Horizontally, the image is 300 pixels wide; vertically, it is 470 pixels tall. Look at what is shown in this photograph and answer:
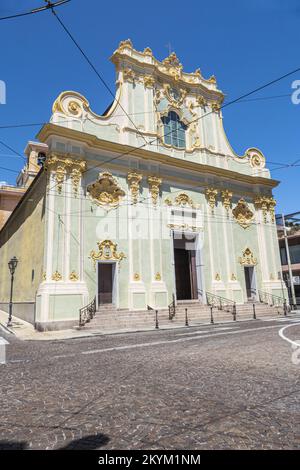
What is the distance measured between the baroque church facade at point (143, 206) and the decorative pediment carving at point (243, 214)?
9cm

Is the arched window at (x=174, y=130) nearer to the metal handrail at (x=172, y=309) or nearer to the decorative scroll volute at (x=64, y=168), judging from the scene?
the decorative scroll volute at (x=64, y=168)

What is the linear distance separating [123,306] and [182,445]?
1622 centimetres

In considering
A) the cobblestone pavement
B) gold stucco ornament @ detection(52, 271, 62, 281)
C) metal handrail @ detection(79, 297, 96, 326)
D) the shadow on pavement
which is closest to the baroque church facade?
gold stucco ornament @ detection(52, 271, 62, 281)

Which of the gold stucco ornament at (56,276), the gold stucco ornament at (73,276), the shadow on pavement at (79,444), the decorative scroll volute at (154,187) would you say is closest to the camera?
the shadow on pavement at (79,444)

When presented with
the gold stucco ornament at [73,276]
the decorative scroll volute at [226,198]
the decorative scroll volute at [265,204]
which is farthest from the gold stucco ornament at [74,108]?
the decorative scroll volute at [265,204]

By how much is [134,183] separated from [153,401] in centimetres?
1763

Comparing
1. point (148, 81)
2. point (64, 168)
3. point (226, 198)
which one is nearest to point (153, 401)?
point (64, 168)

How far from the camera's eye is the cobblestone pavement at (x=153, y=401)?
320cm

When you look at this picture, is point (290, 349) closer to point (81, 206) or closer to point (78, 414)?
point (78, 414)

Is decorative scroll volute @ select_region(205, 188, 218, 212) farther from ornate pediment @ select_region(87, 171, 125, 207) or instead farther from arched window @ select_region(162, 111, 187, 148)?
ornate pediment @ select_region(87, 171, 125, 207)

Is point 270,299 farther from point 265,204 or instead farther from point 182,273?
point 265,204

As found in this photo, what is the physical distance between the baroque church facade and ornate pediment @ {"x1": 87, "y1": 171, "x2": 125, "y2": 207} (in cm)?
7

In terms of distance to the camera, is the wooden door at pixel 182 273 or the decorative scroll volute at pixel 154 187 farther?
the wooden door at pixel 182 273

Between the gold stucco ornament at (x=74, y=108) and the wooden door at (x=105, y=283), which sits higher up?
the gold stucco ornament at (x=74, y=108)
